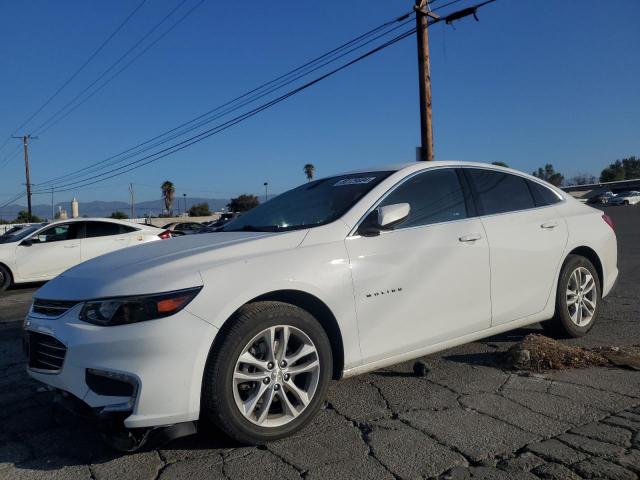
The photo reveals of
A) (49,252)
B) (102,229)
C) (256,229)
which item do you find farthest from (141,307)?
(102,229)

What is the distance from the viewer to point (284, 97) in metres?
19.6

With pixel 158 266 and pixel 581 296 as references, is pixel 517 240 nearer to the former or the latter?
pixel 581 296

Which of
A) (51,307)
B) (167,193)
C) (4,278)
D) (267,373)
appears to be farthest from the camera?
(167,193)

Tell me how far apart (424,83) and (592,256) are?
9.01 metres

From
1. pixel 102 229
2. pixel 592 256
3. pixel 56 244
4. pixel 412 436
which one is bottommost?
pixel 412 436

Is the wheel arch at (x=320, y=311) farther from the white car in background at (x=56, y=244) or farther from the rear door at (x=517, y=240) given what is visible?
the white car in background at (x=56, y=244)

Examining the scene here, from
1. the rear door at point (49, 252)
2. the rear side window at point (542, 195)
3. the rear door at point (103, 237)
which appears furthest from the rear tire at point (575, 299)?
the rear door at point (49, 252)

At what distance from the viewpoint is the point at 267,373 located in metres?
3.04

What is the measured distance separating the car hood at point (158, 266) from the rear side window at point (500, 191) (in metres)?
1.74

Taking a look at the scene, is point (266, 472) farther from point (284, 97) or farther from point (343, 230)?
point (284, 97)

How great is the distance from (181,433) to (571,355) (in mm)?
3010

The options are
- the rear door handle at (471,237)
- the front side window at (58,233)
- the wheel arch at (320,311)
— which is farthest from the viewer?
the front side window at (58,233)

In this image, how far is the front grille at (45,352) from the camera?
2953mm

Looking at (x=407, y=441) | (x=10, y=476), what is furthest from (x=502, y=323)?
(x=10, y=476)
